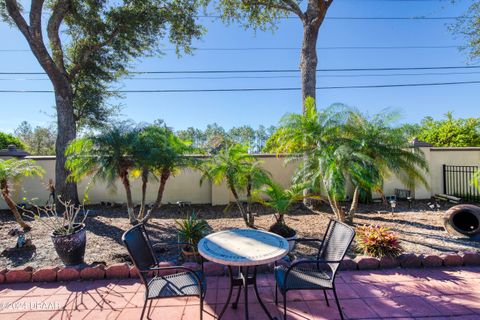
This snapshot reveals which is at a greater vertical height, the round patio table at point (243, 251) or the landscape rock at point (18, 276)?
the round patio table at point (243, 251)

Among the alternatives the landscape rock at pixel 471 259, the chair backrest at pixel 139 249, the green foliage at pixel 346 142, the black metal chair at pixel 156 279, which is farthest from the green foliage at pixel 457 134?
the chair backrest at pixel 139 249

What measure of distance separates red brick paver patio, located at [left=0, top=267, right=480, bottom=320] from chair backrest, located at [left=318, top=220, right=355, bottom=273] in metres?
0.53

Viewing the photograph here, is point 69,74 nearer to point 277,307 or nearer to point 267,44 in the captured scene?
point 277,307

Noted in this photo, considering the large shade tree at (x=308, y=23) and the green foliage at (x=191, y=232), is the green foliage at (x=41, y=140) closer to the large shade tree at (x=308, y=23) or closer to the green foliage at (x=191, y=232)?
the large shade tree at (x=308, y=23)

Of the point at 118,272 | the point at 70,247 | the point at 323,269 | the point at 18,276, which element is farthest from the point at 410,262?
the point at 18,276

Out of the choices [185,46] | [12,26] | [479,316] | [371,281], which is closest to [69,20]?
[12,26]

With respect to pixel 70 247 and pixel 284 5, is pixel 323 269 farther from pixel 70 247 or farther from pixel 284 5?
pixel 284 5

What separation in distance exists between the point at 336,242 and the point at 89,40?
31.9ft

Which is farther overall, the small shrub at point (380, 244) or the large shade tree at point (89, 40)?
the large shade tree at point (89, 40)

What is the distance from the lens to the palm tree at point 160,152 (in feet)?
14.8

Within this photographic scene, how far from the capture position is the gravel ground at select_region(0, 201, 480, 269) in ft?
13.5

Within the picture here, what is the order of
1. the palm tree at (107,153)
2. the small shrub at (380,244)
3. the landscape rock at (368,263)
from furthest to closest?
the palm tree at (107,153), the small shrub at (380,244), the landscape rock at (368,263)

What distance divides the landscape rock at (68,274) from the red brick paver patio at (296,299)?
0.10 m

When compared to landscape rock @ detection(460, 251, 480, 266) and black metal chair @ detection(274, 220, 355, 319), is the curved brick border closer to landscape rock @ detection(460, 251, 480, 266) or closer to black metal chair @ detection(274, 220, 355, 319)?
landscape rock @ detection(460, 251, 480, 266)
